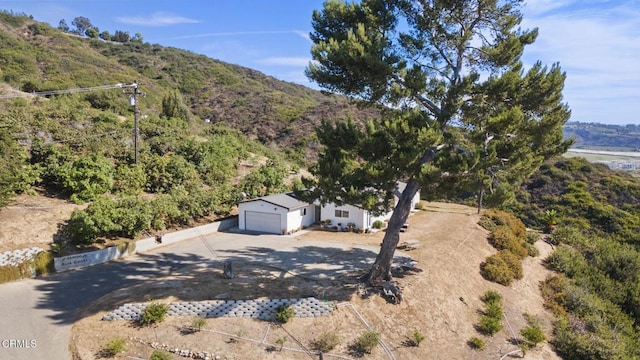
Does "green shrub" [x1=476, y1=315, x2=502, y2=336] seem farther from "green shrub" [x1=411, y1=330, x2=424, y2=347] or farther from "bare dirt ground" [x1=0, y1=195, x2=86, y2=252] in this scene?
"bare dirt ground" [x1=0, y1=195, x2=86, y2=252]

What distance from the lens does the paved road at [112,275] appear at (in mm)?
11344

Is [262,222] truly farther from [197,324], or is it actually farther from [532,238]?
[532,238]

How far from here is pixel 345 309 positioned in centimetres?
1350

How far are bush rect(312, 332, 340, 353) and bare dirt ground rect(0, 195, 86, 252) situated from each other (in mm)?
13782

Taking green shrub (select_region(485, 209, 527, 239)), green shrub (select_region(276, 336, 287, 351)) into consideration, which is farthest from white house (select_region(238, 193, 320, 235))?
green shrub (select_region(485, 209, 527, 239))

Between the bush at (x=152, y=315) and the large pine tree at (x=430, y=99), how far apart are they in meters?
6.88

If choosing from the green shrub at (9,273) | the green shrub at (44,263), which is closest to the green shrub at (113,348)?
the green shrub at (9,273)

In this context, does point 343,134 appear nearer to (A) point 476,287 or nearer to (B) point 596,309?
(A) point 476,287

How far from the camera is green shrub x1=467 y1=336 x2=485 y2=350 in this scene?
1306 cm

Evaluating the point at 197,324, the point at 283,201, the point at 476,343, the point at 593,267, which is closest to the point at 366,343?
the point at 476,343

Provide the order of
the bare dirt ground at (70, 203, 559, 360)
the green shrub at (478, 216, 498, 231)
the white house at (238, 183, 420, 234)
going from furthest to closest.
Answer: the green shrub at (478, 216, 498, 231) → the white house at (238, 183, 420, 234) → the bare dirt ground at (70, 203, 559, 360)

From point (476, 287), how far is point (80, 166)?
22.7 meters

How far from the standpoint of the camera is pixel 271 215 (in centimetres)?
2509

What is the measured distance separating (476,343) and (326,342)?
546 cm
